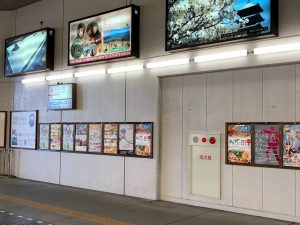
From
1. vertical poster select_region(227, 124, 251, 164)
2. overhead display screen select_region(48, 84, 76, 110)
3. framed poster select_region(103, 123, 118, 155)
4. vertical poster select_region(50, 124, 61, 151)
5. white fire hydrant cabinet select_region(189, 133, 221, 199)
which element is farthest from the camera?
vertical poster select_region(50, 124, 61, 151)

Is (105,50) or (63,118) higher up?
(105,50)

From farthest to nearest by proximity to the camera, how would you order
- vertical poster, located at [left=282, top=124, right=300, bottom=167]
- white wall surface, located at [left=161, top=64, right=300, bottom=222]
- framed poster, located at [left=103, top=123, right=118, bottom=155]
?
framed poster, located at [left=103, top=123, right=118, bottom=155] < white wall surface, located at [left=161, top=64, right=300, bottom=222] < vertical poster, located at [left=282, top=124, right=300, bottom=167]

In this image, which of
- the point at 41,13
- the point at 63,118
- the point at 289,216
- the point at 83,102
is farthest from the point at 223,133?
the point at 41,13

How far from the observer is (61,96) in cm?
1111

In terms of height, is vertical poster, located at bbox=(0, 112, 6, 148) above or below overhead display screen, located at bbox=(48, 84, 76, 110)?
below

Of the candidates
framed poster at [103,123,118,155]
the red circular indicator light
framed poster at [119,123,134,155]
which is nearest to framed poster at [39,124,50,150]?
framed poster at [103,123,118,155]

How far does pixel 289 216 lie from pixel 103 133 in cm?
509

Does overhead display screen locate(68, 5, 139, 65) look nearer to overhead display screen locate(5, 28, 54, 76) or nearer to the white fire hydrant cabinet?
overhead display screen locate(5, 28, 54, 76)

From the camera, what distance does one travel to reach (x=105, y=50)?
32.3 ft

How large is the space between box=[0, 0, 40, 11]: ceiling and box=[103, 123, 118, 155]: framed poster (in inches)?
214

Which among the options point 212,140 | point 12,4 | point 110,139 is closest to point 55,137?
point 110,139

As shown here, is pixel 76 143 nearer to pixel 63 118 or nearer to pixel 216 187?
pixel 63 118

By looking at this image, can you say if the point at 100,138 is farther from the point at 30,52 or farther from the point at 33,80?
the point at 30,52

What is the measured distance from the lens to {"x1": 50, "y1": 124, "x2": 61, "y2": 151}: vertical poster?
11.3m
